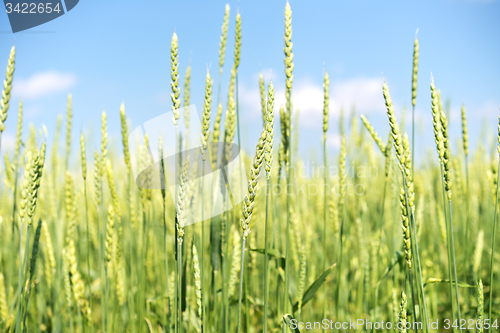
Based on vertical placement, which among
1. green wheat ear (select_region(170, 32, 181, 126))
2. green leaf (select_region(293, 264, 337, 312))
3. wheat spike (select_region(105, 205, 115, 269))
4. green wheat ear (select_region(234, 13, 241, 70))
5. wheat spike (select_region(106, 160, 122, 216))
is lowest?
green leaf (select_region(293, 264, 337, 312))

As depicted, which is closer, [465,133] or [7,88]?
[7,88]

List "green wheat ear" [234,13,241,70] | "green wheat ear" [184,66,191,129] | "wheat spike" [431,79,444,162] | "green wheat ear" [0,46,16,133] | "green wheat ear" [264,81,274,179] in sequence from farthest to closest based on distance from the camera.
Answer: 1. "green wheat ear" [184,66,191,129]
2. "green wheat ear" [234,13,241,70]
3. "green wheat ear" [0,46,16,133]
4. "wheat spike" [431,79,444,162]
5. "green wheat ear" [264,81,274,179]

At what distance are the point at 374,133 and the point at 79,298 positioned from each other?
131 cm

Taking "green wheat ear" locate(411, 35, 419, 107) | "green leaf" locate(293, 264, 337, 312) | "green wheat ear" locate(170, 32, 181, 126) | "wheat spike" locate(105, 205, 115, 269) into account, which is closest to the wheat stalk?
"wheat spike" locate(105, 205, 115, 269)

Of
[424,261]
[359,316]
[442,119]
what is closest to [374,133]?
[442,119]

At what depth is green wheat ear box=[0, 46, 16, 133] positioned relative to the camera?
1068mm

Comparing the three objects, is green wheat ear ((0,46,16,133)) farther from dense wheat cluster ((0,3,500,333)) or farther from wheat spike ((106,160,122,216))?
wheat spike ((106,160,122,216))

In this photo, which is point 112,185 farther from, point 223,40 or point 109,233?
point 223,40

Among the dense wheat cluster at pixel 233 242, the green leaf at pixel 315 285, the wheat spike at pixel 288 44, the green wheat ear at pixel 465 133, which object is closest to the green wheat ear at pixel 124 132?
the dense wheat cluster at pixel 233 242

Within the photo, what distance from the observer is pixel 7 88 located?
1068mm

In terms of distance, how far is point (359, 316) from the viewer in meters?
1.52

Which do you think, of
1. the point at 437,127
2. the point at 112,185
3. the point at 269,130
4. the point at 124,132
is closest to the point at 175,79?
the point at 269,130

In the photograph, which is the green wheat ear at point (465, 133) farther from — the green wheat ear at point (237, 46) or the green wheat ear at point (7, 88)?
the green wheat ear at point (7, 88)

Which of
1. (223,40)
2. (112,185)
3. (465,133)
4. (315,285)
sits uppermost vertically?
(223,40)
